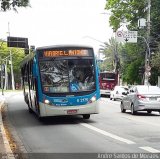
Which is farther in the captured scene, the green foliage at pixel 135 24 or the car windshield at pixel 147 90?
the green foliage at pixel 135 24

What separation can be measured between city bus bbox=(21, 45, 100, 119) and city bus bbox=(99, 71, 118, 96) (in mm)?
37686

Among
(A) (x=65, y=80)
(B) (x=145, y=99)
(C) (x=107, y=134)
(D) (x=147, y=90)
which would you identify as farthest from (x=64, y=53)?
(D) (x=147, y=90)

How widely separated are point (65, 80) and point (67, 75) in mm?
226

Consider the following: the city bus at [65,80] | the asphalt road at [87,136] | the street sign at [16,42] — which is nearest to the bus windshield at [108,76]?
the street sign at [16,42]

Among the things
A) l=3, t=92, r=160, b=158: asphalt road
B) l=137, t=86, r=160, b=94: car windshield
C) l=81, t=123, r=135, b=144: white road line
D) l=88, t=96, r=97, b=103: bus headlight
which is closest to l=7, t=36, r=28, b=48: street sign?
l=137, t=86, r=160, b=94: car windshield

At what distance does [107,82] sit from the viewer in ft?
192

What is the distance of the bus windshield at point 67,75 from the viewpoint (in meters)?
19.6

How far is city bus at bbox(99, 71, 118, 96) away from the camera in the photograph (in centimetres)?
5778

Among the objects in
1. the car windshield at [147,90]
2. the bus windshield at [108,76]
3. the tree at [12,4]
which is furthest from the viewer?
the bus windshield at [108,76]

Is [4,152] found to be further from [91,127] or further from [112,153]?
[91,127]

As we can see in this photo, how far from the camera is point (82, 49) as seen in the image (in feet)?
66.1

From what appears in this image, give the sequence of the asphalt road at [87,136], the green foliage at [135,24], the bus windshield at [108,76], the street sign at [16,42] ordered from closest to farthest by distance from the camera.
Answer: the asphalt road at [87,136]
the green foliage at [135,24]
the bus windshield at [108,76]
the street sign at [16,42]

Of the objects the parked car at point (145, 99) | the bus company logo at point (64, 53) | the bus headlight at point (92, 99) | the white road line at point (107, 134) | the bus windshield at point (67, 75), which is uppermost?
the bus company logo at point (64, 53)

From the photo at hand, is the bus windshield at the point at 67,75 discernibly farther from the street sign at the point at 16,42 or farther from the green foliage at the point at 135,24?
the street sign at the point at 16,42
